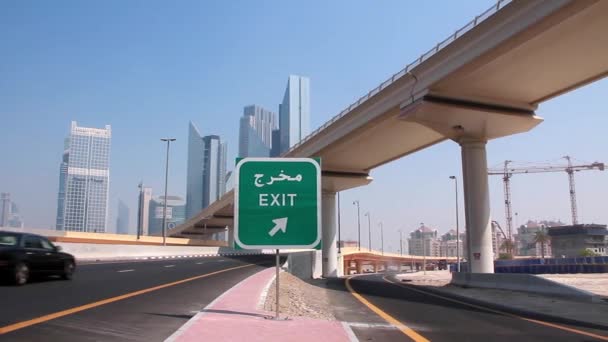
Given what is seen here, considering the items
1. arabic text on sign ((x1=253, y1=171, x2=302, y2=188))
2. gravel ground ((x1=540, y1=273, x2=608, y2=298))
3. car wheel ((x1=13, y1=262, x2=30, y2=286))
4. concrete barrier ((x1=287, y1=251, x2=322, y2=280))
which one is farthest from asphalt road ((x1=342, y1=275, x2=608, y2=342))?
concrete barrier ((x1=287, y1=251, x2=322, y2=280))

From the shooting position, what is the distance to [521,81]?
2856cm

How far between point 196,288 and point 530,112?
2563 cm

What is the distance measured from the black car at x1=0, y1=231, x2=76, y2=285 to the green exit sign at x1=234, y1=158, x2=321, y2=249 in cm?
766

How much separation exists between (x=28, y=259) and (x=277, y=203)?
8611 millimetres

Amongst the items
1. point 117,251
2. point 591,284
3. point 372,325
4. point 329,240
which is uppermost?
point 329,240

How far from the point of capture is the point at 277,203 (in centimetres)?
871

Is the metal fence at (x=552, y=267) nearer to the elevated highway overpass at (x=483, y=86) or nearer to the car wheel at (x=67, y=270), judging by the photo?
the elevated highway overpass at (x=483, y=86)

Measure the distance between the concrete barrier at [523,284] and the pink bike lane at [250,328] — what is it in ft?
42.7

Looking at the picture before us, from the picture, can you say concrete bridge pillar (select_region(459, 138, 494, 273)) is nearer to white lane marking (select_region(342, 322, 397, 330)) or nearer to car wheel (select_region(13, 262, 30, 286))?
white lane marking (select_region(342, 322, 397, 330))

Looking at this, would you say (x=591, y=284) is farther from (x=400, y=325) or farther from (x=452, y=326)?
(x=400, y=325)

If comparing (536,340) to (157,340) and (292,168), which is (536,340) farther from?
(157,340)

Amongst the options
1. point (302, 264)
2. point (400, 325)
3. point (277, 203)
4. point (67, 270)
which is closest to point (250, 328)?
point (277, 203)

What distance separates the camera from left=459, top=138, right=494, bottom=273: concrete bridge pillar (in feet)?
106

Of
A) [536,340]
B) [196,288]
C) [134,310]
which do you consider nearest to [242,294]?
[196,288]
